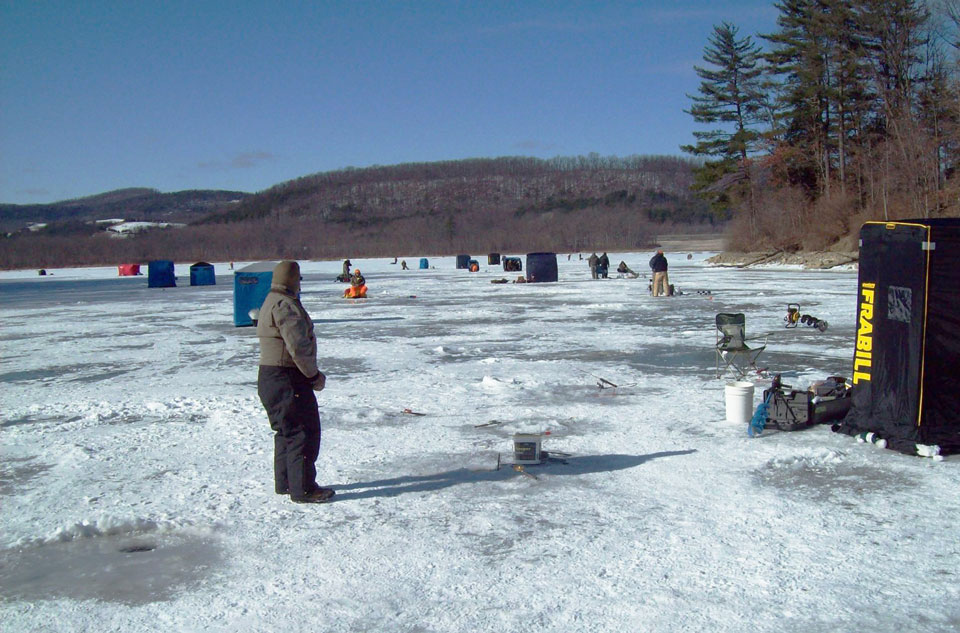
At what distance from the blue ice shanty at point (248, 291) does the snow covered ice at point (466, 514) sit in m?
6.69

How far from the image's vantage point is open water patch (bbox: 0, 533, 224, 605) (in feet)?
13.9

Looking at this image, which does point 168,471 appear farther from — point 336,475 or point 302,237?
point 302,237

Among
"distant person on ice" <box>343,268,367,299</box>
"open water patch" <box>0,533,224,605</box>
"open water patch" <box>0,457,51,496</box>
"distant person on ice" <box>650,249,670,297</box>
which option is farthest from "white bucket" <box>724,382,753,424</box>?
"distant person on ice" <box>343,268,367,299</box>

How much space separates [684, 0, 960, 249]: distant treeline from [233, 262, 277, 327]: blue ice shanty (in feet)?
118

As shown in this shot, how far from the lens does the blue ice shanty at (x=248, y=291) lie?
17812 mm

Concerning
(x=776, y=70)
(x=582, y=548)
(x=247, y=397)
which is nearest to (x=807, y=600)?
(x=582, y=548)

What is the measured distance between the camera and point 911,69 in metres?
50.0

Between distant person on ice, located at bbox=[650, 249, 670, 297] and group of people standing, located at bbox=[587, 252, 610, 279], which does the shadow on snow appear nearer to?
distant person on ice, located at bbox=[650, 249, 670, 297]

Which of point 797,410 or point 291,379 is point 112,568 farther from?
point 797,410

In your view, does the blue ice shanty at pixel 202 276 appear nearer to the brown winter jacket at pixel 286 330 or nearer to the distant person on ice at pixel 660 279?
the distant person on ice at pixel 660 279

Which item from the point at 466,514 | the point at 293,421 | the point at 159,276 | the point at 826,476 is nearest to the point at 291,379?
the point at 293,421

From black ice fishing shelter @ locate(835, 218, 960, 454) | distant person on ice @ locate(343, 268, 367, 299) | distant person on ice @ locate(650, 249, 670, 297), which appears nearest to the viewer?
black ice fishing shelter @ locate(835, 218, 960, 454)

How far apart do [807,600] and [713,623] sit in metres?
0.57

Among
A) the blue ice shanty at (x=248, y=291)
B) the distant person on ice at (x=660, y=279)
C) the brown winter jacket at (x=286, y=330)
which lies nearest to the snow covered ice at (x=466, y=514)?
the brown winter jacket at (x=286, y=330)
